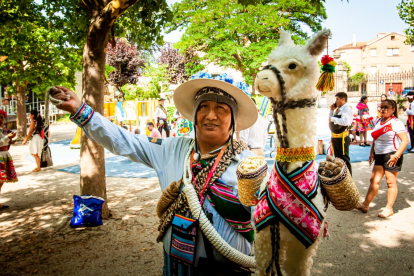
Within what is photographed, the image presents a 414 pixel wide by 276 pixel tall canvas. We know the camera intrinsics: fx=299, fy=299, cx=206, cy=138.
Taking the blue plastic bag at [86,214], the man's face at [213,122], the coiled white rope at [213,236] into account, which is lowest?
the blue plastic bag at [86,214]

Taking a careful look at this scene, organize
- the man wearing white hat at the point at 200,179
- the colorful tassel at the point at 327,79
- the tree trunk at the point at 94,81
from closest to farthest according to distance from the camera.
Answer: the colorful tassel at the point at 327,79
the man wearing white hat at the point at 200,179
the tree trunk at the point at 94,81

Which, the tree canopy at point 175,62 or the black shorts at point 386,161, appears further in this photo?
the tree canopy at point 175,62

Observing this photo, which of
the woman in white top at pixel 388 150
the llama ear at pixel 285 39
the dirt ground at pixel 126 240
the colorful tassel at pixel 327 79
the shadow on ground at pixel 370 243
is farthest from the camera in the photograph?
the woman in white top at pixel 388 150

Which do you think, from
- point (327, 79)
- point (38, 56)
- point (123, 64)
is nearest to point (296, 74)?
point (327, 79)

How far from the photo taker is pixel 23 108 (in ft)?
48.8

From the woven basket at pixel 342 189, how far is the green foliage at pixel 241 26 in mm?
19149

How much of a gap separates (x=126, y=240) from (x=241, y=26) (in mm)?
18230

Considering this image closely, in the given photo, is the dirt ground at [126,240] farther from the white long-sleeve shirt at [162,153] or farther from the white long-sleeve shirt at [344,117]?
the white long-sleeve shirt at [162,153]

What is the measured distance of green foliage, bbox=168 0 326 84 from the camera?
1953cm

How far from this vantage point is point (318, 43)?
57.0 inches

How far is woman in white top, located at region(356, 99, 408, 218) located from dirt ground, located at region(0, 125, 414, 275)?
14.4 inches

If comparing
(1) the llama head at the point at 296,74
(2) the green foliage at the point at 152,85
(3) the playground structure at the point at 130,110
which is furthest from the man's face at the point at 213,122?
(2) the green foliage at the point at 152,85

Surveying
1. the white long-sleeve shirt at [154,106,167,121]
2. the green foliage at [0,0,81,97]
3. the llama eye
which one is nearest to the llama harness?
the llama eye

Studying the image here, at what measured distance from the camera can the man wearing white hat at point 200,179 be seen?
1707 mm
